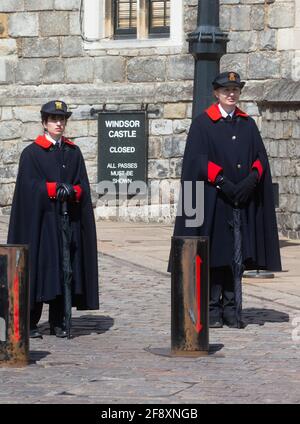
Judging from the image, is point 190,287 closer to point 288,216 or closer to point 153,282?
point 153,282

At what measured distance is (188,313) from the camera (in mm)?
9422

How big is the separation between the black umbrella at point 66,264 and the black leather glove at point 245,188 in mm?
1277

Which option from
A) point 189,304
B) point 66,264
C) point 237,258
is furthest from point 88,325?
point 189,304

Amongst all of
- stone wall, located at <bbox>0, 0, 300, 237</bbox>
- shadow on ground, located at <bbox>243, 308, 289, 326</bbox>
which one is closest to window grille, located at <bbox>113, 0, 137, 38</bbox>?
stone wall, located at <bbox>0, 0, 300, 237</bbox>

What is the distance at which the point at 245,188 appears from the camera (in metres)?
10.6

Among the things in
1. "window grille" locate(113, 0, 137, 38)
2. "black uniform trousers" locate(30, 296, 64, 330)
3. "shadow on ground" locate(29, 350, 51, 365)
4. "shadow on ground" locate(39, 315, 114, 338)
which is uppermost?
"window grille" locate(113, 0, 137, 38)

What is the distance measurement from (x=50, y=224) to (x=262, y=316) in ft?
6.52

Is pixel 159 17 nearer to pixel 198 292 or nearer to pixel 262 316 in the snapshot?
pixel 262 316

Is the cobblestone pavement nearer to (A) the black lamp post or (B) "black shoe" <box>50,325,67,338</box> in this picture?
(B) "black shoe" <box>50,325,67,338</box>

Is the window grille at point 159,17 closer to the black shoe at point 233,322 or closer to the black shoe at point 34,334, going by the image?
the black shoe at point 233,322

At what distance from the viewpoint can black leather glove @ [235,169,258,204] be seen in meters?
10.6

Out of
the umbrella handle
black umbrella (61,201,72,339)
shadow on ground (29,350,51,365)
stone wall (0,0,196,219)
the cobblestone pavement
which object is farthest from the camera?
stone wall (0,0,196,219)

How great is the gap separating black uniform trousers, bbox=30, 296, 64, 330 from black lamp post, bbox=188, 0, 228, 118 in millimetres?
3687

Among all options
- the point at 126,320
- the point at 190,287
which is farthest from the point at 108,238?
the point at 190,287
